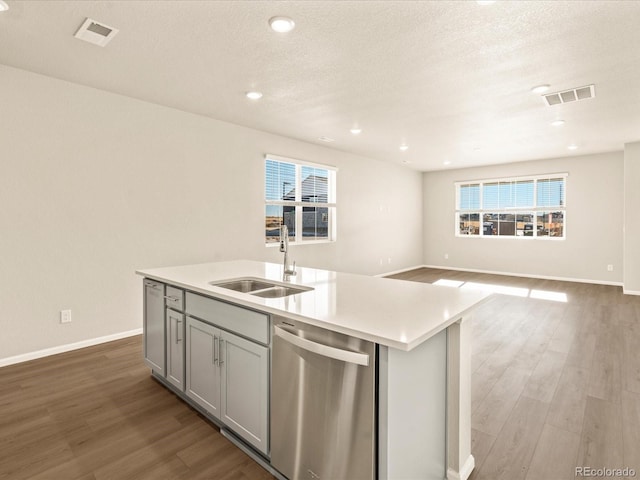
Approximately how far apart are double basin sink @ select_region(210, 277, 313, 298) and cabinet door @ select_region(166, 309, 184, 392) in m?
0.37

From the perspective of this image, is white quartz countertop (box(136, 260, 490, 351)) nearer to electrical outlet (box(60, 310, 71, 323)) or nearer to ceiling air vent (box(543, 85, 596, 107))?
electrical outlet (box(60, 310, 71, 323))

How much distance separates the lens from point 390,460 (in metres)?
1.31

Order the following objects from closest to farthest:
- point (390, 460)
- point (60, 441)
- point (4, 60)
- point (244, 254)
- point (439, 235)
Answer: point (390, 460)
point (60, 441)
point (4, 60)
point (244, 254)
point (439, 235)

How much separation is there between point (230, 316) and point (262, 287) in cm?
55

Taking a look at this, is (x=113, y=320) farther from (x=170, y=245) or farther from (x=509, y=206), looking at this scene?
(x=509, y=206)

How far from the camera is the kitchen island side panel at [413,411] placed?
131 centimetres

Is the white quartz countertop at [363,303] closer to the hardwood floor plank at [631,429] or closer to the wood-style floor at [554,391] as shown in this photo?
the wood-style floor at [554,391]

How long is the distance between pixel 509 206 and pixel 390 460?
Answer: 8080mm

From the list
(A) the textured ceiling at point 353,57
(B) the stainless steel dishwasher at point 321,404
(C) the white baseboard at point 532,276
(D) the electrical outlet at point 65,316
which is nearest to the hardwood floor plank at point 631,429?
(B) the stainless steel dishwasher at point 321,404

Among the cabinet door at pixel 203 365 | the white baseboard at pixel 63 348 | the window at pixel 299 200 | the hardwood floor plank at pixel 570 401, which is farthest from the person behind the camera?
the window at pixel 299 200

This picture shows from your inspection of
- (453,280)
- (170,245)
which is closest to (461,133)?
(453,280)

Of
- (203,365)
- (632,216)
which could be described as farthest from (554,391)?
(632,216)

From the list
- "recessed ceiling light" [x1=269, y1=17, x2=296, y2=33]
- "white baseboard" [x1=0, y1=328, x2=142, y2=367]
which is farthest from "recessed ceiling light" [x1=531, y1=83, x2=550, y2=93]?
"white baseboard" [x1=0, y1=328, x2=142, y2=367]

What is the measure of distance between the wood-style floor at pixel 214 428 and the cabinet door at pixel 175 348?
16cm
